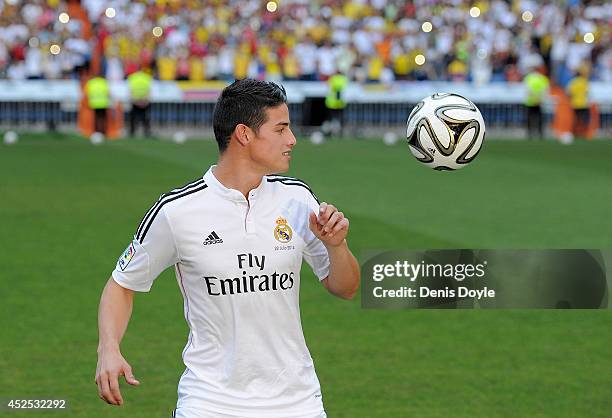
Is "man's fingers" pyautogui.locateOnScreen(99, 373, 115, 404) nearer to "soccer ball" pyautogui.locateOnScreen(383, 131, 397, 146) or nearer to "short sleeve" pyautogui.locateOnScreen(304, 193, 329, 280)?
"short sleeve" pyautogui.locateOnScreen(304, 193, 329, 280)

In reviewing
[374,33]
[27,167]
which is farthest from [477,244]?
[374,33]

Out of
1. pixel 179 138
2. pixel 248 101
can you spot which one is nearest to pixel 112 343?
pixel 248 101

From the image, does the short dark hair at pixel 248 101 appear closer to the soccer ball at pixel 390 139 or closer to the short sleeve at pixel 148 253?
the short sleeve at pixel 148 253

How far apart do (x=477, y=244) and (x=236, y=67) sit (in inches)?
917

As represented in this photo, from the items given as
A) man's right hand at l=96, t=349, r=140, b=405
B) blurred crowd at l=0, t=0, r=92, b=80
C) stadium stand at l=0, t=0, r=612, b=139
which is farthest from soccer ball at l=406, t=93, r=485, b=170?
blurred crowd at l=0, t=0, r=92, b=80

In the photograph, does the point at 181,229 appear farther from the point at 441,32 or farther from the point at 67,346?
the point at 441,32

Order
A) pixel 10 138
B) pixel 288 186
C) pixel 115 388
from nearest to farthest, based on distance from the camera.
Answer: pixel 115 388 → pixel 288 186 → pixel 10 138

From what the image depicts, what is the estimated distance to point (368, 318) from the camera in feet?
37.2

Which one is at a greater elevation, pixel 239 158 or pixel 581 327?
pixel 239 158

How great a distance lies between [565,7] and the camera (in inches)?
1715

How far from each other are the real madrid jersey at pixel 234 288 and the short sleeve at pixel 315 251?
0.05m

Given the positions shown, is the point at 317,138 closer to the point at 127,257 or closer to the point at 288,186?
the point at 288,186

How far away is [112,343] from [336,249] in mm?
896

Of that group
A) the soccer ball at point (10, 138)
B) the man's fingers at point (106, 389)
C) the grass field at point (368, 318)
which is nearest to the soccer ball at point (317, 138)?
the soccer ball at point (10, 138)
